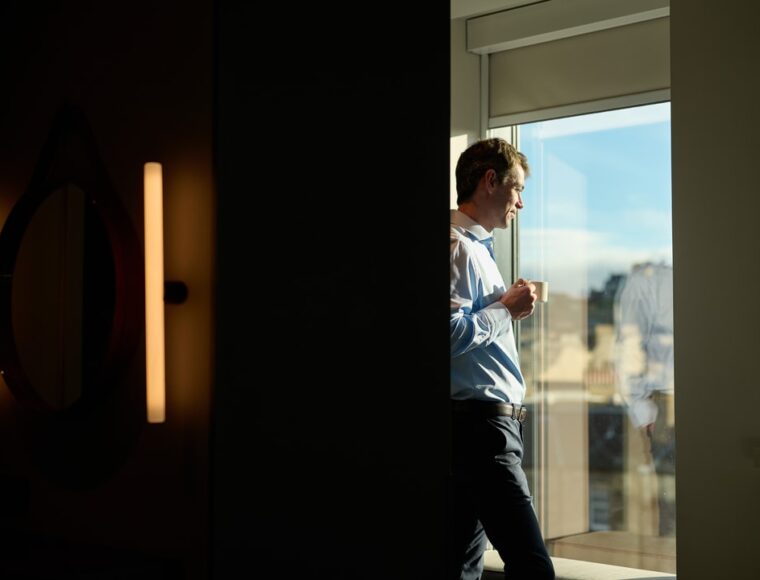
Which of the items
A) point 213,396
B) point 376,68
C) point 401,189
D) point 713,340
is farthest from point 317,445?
point 713,340

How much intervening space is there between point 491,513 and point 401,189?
1.24 metres

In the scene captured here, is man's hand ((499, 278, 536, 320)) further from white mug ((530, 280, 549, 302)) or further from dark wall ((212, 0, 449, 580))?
dark wall ((212, 0, 449, 580))

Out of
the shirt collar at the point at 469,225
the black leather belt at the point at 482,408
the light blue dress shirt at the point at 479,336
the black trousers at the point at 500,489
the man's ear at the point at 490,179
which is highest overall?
the man's ear at the point at 490,179

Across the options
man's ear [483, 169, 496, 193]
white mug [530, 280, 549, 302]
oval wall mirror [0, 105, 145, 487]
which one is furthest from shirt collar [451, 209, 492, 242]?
oval wall mirror [0, 105, 145, 487]

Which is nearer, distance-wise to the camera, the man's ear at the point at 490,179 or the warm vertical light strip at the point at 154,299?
the warm vertical light strip at the point at 154,299

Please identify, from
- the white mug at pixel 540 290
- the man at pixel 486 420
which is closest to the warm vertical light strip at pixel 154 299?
the man at pixel 486 420

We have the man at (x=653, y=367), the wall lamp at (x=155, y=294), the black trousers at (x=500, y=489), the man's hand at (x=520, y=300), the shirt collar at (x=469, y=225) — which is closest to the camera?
the wall lamp at (x=155, y=294)

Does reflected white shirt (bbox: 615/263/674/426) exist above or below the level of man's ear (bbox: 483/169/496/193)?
below

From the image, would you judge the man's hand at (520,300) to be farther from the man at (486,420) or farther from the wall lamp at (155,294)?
the wall lamp at (155,294)

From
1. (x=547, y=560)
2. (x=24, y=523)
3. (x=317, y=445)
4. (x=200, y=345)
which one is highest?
(x=200, y=345)

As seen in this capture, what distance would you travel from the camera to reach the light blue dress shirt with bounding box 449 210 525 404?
2.58m

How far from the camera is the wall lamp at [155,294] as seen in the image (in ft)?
4.42

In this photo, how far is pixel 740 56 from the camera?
10.0 ft

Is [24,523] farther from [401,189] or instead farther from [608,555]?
[608,555]
